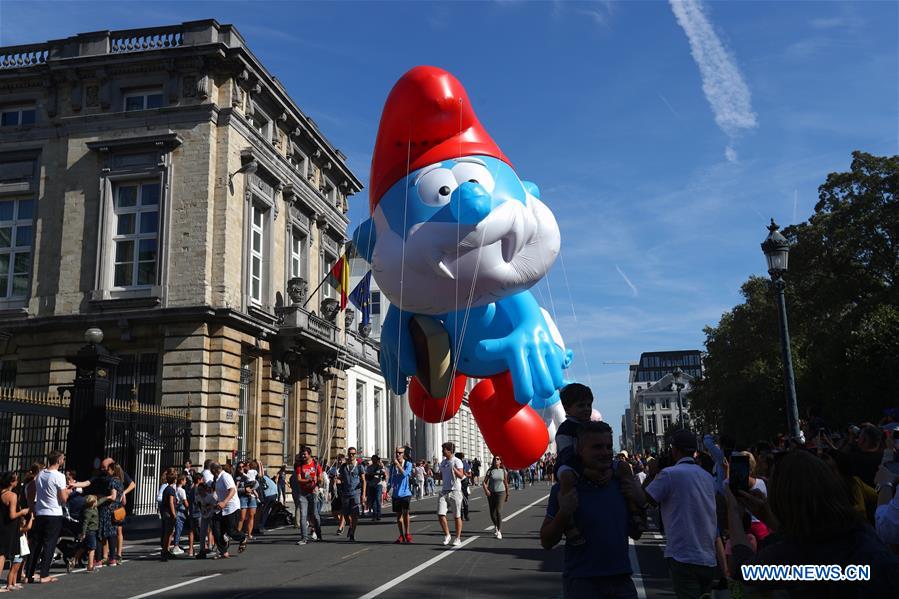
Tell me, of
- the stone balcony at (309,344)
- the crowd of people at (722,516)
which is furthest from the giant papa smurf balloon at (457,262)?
the stone balcony at (309,344)

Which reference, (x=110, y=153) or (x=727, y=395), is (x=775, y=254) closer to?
(x=110, y=153)

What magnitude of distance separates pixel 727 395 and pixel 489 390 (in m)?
37.9

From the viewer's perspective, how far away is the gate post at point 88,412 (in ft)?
54.4

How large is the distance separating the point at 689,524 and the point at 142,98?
25.3 meters

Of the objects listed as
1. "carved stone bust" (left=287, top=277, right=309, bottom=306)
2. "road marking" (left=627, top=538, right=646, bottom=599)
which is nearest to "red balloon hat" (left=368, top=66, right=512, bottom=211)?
"road marking" (left=627, top=538, right=646, bottom=599)

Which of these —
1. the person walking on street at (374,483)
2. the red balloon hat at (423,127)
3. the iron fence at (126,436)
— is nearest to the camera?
the red balloon hat at (423,127)

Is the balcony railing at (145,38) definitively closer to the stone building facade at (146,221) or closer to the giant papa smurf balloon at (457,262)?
the stone building facade at (146,221)

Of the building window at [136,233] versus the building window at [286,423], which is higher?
the building window at [136,233]

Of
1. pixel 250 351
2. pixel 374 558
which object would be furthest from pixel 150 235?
pixel 374 558

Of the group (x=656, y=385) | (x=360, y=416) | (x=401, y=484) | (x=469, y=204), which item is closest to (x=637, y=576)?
(x=469, y=204)

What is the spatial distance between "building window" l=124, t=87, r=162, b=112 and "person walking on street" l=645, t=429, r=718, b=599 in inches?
969

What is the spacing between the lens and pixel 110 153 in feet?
82.9

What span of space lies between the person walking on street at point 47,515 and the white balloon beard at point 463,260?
5956 mm

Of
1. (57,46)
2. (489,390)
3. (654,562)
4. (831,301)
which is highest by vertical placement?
(57,46)
